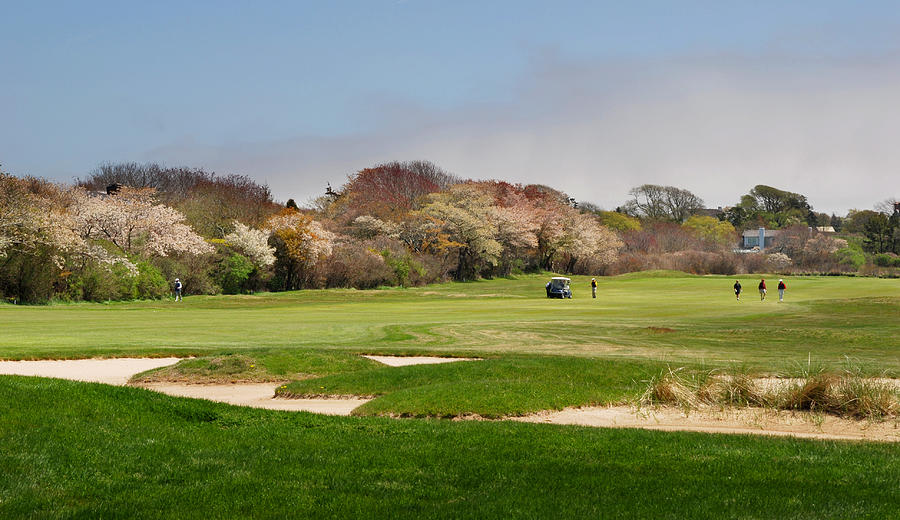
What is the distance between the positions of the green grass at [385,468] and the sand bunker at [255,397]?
10.8ft

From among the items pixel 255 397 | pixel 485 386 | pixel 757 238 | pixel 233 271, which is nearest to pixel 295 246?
pixel 233 271

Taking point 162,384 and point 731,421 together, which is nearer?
point 731,421

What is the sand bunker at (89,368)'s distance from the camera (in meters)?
20.2

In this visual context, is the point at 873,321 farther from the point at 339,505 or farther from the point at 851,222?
the point at 851,222

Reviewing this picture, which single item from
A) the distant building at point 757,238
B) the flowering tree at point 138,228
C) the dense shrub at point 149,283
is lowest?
the dense shrub at point 149,283

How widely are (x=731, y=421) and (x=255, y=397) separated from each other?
9.69 m

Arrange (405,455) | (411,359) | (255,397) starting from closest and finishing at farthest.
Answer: (405,455), (255,397), (411,359)

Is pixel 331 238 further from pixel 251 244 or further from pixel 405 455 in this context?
pixel 405 455

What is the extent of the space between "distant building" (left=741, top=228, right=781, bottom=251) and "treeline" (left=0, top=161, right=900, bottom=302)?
5.28m

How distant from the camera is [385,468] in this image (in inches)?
372

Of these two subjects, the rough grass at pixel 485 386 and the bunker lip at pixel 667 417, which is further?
the rough grass at pixel 485 386

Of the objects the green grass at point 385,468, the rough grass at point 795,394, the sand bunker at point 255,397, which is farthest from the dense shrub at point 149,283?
the rough grass at point 795,394

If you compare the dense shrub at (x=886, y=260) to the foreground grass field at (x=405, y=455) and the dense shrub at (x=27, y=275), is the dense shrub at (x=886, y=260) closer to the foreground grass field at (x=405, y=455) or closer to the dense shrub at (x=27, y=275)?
the foreground grass field at (x=405, y=455)

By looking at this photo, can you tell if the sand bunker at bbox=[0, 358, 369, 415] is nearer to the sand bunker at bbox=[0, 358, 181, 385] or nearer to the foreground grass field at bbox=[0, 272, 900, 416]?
the sand bunker at bbox=[0, 358, 181, 385]
